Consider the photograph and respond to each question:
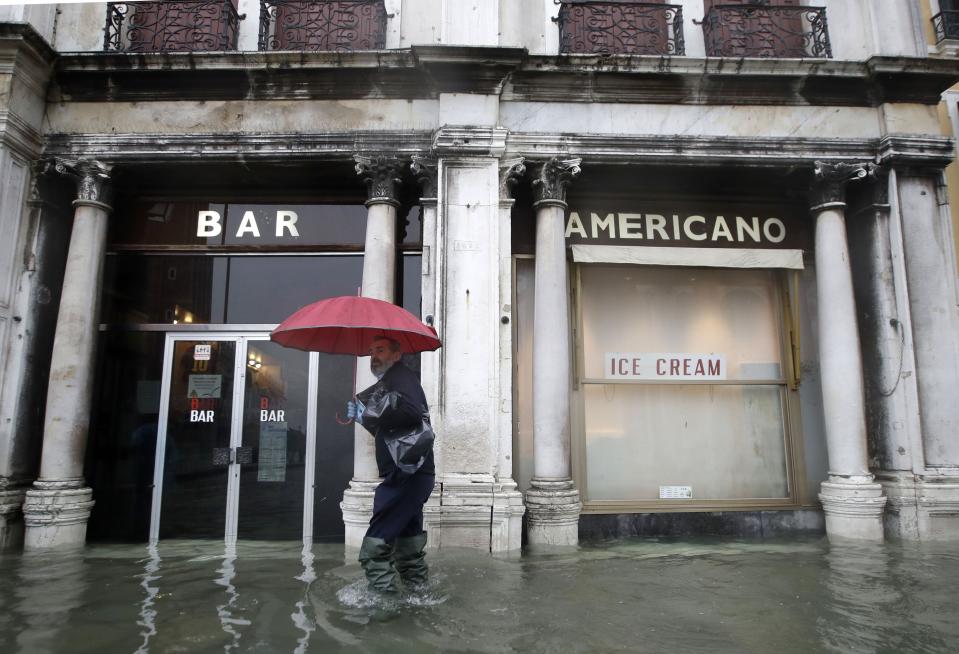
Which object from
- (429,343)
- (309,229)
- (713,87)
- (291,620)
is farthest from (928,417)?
(309,229)

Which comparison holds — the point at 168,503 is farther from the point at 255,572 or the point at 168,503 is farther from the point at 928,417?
the point at 928,417

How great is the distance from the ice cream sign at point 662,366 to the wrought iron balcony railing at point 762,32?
13.4 ft

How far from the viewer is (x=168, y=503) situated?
299 inches

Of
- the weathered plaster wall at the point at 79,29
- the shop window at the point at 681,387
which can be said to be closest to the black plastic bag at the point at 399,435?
the shop window at the point at 681,387

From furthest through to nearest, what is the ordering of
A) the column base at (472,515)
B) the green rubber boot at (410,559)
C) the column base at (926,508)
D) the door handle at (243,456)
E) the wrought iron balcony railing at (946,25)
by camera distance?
1. the wrought iron balcony railing at (946,25)
2. the door handle at (243,456)
3. the column base at (926,508)
4. the column base at (472,515)
5. the green rubber boot at (410,559)

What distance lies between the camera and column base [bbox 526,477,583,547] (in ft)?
Answer: 22.1

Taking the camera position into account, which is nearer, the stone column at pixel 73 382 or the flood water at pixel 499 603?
the flood water at pixel 499 603

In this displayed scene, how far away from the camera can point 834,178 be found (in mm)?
7695

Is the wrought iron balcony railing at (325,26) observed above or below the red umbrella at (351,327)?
above

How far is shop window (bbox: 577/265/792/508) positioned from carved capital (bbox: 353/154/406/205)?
8.97ft

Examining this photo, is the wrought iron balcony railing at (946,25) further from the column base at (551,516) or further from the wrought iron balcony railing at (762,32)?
the column base at (551,516)

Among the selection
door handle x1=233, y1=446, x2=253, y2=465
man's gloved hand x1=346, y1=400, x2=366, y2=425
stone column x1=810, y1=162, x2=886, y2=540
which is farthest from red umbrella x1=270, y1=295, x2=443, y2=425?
stone column x1=810, y1=162, x2=886, y2=540

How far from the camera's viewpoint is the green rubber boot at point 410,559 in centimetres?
457

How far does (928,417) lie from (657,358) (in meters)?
3.19
